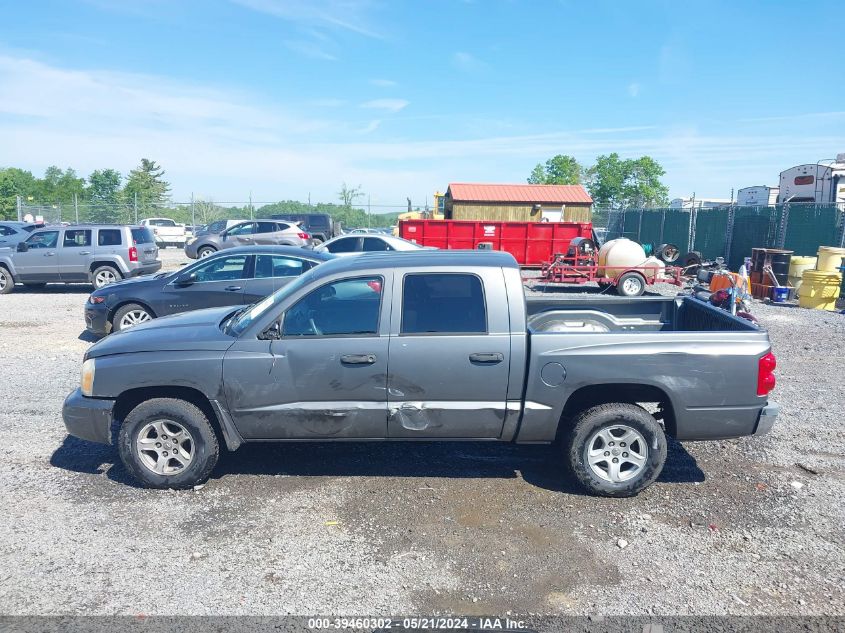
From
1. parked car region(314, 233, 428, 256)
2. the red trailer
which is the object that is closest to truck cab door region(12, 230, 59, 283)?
parked car region(314, 233, 428, 256)

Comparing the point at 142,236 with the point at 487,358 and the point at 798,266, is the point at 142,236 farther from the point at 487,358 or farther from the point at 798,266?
the point at 798,266

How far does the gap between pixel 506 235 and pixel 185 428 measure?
51.1 feet

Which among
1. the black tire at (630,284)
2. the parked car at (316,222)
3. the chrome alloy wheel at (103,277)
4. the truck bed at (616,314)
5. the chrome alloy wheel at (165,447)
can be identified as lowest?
the chrome alloy wheel at (165,447)

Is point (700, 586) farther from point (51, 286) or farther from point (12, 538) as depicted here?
point (51, 286)

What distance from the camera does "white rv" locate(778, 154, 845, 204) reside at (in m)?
20.1

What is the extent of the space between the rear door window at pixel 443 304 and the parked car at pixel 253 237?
1821cm

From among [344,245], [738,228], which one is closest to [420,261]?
[344,245]

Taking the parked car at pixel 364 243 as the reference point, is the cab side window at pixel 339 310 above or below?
below

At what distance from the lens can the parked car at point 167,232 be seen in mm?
35525

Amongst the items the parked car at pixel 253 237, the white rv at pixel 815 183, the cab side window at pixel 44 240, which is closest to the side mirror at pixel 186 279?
the cab side window at pixel 44 240

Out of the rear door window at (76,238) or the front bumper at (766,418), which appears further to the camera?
the rear door window at (76,238)

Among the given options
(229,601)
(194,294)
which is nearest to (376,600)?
(229,601)

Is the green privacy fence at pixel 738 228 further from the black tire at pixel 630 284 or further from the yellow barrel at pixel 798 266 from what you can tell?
the black tire at pixel 630 284

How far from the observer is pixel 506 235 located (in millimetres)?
19422
